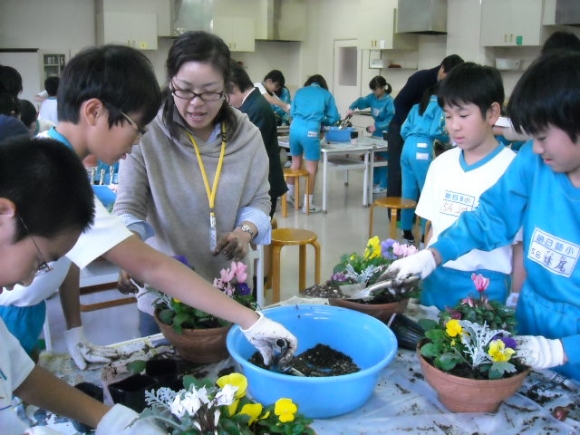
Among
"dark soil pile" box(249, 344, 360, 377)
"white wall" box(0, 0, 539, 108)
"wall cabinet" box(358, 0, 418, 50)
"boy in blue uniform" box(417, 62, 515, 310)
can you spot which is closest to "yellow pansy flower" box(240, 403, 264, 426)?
"dark soil pile" box(249, 344, 360, 377)

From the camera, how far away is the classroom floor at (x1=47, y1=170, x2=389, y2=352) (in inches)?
114

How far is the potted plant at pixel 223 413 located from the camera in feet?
2.58

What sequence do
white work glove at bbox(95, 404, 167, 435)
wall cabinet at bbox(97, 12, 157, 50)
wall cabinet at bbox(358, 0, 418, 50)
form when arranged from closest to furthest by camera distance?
white work glove at bbox(95, 404, 167, 435) < wall cabinet at bbox(358, 0, 418, 50) < wall cabinet at bbox(97, 12, 157, 50)

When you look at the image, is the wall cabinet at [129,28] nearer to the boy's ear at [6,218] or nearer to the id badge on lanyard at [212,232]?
the id badge on lanyard at [212,232]

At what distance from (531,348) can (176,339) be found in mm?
730

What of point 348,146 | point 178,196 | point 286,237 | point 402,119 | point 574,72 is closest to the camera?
point 574,72

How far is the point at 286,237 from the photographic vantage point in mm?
3127

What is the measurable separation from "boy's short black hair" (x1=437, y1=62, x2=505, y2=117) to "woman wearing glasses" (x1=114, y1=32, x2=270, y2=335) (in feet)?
2.02

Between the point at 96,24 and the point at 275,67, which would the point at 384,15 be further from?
the point at 96,24

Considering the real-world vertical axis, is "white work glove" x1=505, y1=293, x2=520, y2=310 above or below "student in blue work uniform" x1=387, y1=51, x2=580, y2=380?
below

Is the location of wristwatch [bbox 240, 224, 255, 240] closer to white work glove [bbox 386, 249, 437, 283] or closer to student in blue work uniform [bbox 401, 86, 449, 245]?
white work glove [bbox 386, 249, 437, 283]

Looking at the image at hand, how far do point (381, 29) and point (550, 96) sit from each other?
22.9ft

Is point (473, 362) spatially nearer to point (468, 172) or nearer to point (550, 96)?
point (550, 96)

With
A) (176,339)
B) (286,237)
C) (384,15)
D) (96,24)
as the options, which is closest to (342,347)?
(176,339)
